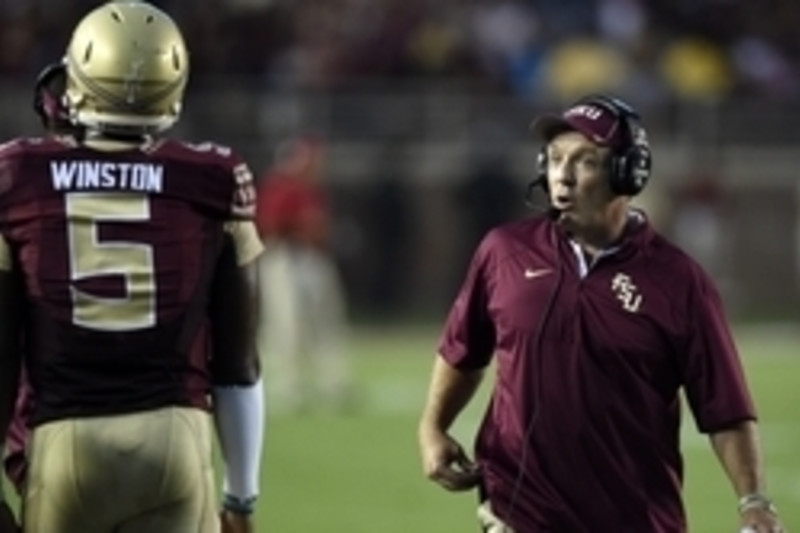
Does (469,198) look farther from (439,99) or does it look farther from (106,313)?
(106,313)

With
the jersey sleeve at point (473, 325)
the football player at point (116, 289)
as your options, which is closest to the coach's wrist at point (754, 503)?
the jersey sleeve at point (473, 325)

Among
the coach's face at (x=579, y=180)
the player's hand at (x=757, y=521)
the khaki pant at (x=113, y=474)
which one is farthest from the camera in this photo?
the coach's face at (x=579, y=180)

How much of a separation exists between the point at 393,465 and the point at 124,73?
1036 centimetres

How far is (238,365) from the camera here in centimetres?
693

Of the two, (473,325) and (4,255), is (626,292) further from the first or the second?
(4,255)

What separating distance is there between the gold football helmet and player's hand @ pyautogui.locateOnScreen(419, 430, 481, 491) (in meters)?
1.26

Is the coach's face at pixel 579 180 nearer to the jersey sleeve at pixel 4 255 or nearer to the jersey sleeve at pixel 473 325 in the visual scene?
the jersey sleeve at pixel 473 325

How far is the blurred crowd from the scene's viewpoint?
29.1 m

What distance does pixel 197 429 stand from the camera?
263 inches

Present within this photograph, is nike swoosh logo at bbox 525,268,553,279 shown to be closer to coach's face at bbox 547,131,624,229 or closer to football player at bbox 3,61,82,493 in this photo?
coach's face at bbox 547,131,624,229

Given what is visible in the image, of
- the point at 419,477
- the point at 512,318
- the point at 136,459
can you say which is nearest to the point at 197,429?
the point at 136,459

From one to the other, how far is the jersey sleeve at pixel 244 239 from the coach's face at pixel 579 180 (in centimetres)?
90

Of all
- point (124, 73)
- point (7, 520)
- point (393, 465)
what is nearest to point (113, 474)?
point (7, 520)

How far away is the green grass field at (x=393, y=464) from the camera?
14344 millimetres
